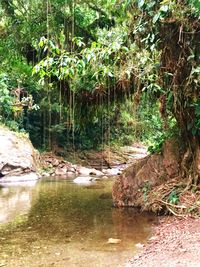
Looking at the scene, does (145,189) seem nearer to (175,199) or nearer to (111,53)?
(175,199)

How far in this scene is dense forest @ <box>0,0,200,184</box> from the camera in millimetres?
6914

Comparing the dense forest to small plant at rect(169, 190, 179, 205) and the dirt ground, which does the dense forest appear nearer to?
small plant at rect(169, 190, 179, 205)

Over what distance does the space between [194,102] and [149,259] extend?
11.9 feet

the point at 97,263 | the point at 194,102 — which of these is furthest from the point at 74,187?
the point at 97,263

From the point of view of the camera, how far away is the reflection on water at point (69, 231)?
5441 mm

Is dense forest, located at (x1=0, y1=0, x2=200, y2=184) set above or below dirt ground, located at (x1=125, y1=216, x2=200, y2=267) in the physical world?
above

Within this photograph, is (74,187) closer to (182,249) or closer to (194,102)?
(194,102)

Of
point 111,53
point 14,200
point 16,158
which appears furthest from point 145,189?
point 16,158

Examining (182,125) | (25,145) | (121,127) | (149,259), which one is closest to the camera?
(149,259)

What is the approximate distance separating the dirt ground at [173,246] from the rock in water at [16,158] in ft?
34.6

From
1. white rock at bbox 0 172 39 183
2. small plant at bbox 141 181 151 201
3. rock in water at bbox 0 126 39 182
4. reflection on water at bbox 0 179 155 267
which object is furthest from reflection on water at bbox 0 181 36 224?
small plant at bbox 141 181 151 201

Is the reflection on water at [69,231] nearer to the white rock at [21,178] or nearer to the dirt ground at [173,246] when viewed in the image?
the dirt ground at [173,246]

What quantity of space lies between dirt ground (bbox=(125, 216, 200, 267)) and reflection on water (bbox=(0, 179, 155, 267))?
0.25m

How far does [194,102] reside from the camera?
7652 mm
